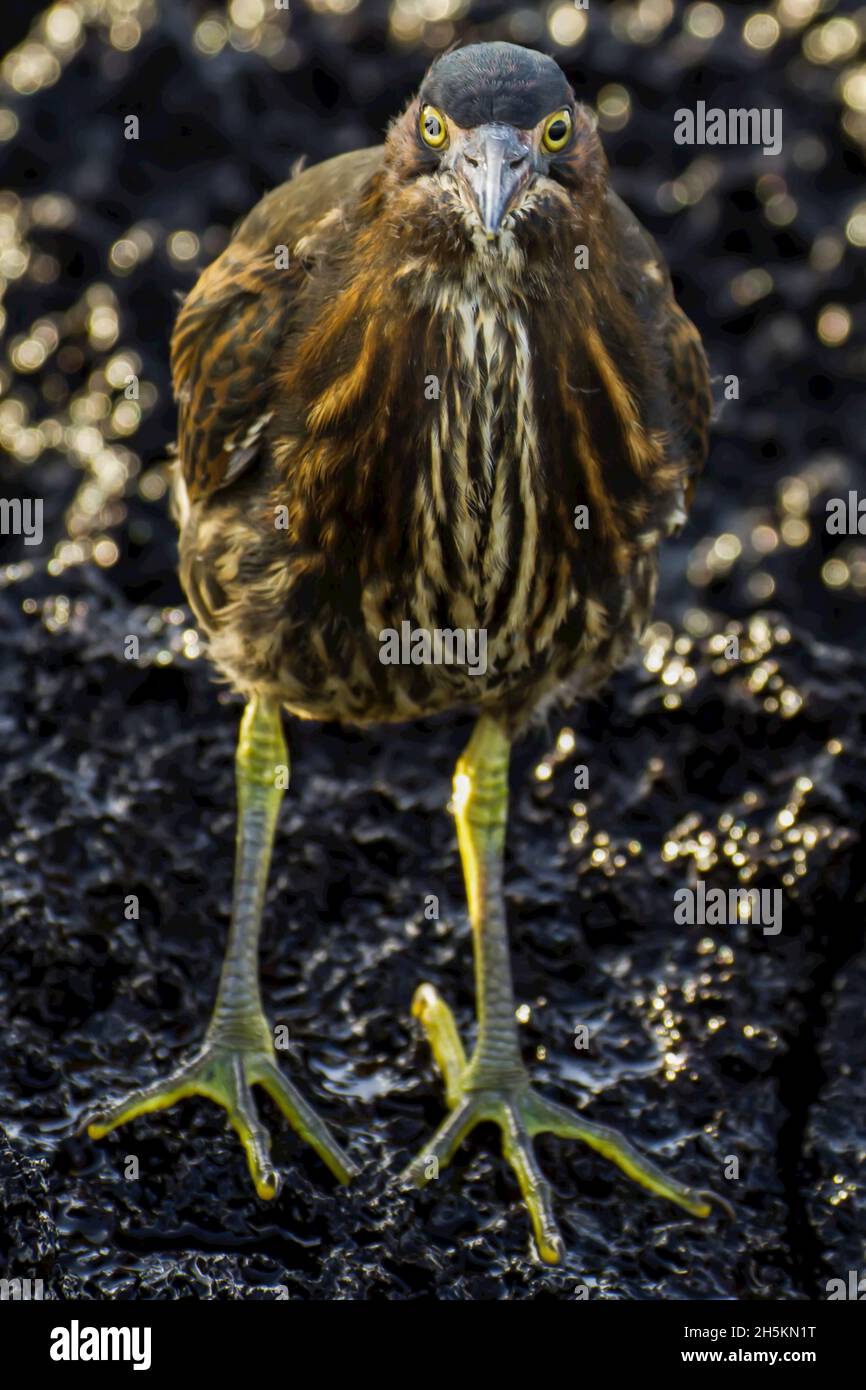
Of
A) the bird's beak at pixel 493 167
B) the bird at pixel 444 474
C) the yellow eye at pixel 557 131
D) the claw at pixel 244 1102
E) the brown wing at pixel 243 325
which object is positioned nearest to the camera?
the bird's beak at pixel 493 167

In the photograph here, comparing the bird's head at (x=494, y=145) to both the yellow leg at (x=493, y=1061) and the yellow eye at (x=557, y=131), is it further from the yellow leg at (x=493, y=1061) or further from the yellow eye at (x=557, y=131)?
the yellow leg at (x=493, y=1061)

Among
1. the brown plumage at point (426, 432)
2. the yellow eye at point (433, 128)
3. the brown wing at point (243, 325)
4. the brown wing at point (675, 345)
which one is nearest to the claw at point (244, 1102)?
the brown plumage at point (426, 432)

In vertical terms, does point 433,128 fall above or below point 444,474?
above

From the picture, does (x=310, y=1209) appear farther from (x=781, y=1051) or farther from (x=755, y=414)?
(x=755, y=414)

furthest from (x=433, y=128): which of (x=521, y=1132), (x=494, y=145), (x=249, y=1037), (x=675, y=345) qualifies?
(x=521, y=1132)

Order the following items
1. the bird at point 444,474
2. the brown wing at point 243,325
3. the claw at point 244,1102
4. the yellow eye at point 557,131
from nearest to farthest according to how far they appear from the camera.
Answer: the yellow eye at point 557,131
the bird at point 444,474
the brown wing at point 243,325
the claw at point 244,1102

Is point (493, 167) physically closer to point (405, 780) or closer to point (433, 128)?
point (433, 128)
